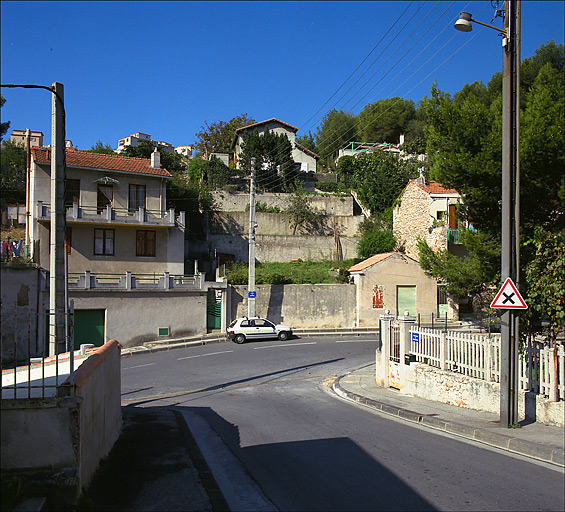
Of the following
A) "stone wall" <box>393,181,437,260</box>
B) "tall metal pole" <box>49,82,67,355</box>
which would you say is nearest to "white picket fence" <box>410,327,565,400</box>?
"tall metal pole" <box>49,82,67,355</box>

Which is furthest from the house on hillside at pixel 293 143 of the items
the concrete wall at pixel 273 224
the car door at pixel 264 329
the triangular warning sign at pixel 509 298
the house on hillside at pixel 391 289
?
the triangular warning sign at pixel 509 298

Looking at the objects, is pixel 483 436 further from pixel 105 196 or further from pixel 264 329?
pixel 105 196

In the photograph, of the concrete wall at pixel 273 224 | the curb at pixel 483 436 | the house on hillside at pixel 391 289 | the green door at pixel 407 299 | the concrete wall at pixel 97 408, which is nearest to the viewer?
the concrete wall at pixel 97 408

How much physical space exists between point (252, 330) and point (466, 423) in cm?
1908

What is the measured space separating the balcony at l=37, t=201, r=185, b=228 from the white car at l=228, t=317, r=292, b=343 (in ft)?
27.9

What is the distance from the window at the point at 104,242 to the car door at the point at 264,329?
10836 mm

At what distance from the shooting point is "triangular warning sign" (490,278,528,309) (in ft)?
30.6

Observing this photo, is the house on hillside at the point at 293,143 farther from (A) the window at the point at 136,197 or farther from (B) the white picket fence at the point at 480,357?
(B) the white picket fence at the point at 480,357

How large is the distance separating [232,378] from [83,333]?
1284 centimetres

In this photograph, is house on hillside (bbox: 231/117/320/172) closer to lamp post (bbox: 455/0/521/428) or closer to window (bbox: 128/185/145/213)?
window (bbox: 128/185/145/213)

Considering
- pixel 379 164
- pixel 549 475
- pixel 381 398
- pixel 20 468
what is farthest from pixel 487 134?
pixel 379 164

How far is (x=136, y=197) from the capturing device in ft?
110

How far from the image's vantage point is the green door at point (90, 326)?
92.0 ft

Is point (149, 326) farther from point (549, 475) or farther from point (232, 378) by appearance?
point (549, 475)
